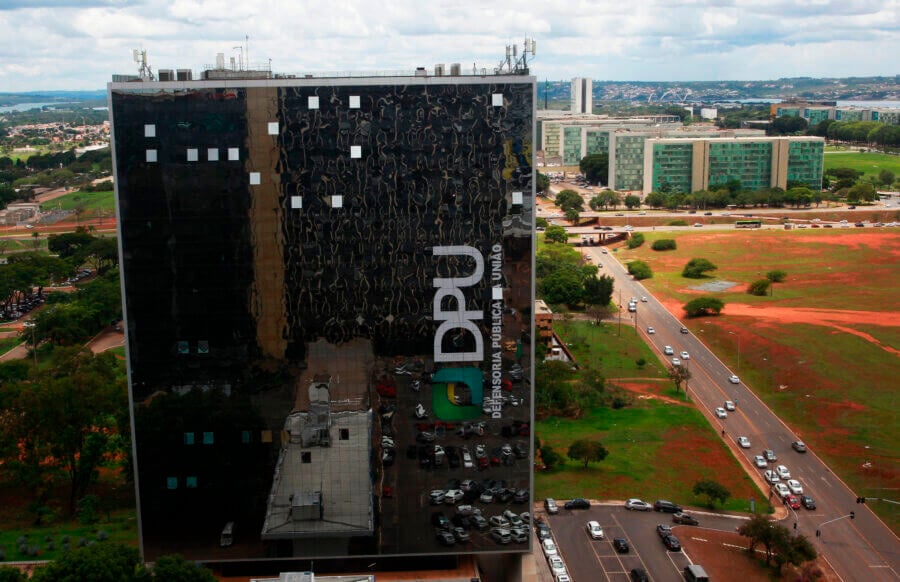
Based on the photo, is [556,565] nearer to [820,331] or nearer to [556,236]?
[820,331]

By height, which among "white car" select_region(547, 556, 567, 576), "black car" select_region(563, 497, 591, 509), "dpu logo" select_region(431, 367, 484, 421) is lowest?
"black car" select_region(563, 497, 591, 509)

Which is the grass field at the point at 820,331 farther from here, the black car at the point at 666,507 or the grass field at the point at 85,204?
the grass field at the point at 85,204

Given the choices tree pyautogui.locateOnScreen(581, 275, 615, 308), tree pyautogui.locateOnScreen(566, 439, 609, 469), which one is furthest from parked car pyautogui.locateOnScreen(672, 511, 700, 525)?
tree pyautogui.locateOnScreen(581, 275, 615, 308)

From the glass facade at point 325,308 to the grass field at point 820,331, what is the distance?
37571mm

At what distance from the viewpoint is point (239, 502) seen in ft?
145

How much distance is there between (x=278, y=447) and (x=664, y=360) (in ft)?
221

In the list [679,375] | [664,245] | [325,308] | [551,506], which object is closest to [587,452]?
[551,506]

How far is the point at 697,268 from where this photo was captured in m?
141

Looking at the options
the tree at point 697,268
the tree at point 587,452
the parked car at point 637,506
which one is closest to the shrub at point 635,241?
the tree at point 697,268

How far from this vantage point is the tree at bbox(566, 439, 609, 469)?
7306cm

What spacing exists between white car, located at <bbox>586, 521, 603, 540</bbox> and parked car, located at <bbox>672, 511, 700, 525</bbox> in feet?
18.6

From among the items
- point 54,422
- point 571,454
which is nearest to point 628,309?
point 571,454

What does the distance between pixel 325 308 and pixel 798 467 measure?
47.6 meters

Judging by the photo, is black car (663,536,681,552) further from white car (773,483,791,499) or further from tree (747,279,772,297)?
tree (747,279,772,297)
